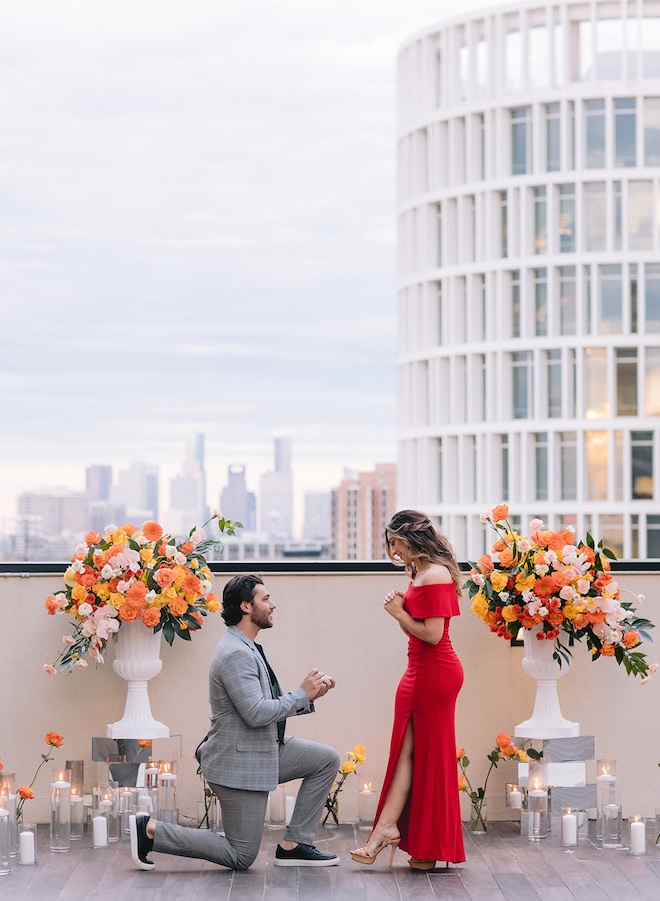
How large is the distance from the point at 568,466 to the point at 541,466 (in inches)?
36.3

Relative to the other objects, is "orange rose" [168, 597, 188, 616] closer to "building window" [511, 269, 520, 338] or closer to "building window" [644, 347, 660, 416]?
"building window" [511, 269, 520, 338]

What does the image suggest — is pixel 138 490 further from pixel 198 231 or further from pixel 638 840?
pixel 638 840

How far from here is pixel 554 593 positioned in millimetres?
5707

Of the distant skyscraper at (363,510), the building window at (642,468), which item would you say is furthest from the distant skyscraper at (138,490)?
the building window at (642,468)

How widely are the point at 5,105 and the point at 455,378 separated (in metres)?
30.9

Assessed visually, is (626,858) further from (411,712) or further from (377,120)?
(377,120)

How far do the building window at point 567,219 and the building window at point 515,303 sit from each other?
69.7 inches

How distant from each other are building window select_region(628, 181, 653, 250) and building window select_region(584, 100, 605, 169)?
1.43m

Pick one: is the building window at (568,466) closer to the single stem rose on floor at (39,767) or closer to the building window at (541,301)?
the building window at (541,301)

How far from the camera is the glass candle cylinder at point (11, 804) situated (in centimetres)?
530

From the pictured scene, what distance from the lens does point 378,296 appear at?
6103 centimetres

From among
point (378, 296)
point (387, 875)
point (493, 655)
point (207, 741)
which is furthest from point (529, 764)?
point (378, 296)

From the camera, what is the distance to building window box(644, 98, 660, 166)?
45.4 meters

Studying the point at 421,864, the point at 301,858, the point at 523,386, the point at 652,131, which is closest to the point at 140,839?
the point at 301,858
